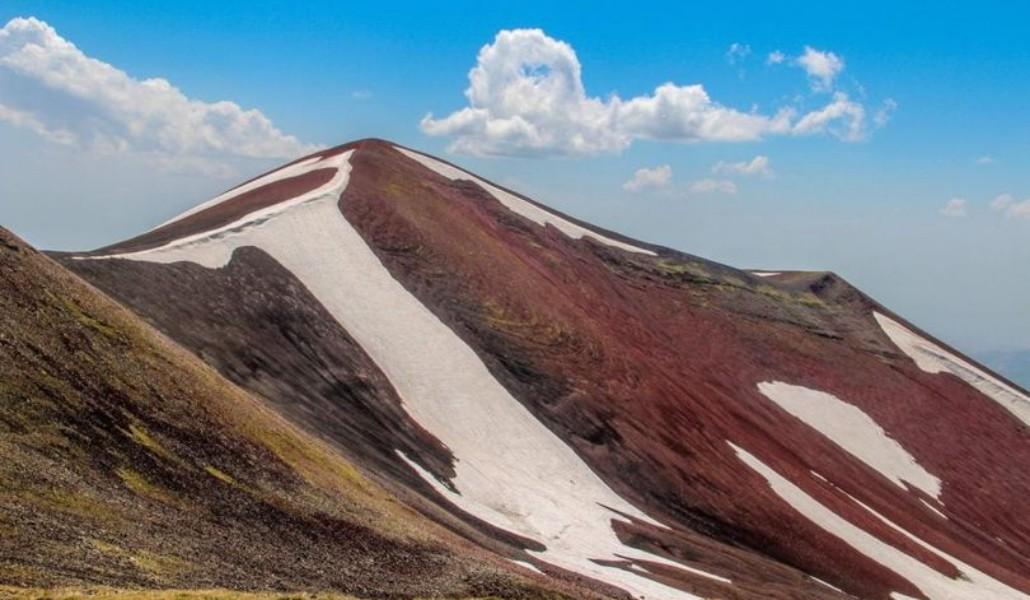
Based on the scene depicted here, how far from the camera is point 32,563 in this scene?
61.1ft

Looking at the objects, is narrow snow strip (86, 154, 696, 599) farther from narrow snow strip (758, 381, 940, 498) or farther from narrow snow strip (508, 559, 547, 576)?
narrow snow strip (758, 381, 940, 498)

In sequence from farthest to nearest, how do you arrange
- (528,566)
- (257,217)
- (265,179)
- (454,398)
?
(265,179) < (257,217) < (454,398) < (528,566)

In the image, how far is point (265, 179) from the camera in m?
94.1

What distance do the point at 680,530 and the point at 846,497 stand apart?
21821 millimetres

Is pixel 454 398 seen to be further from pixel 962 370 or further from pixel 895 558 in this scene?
pixel 962 370

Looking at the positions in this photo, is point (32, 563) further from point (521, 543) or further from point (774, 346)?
point (774, 346)

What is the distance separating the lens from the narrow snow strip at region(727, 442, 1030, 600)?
63.0 m

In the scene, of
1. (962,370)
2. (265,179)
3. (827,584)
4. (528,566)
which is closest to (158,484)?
(528,566)

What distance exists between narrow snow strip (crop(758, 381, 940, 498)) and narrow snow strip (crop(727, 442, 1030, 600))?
61.3ft

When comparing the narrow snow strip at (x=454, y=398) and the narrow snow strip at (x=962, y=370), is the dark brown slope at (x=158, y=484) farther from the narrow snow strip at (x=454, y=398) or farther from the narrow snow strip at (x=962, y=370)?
the narrow snow strip at (x=962, y=370)

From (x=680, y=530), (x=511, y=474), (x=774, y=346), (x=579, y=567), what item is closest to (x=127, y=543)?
(x=579, y=567)

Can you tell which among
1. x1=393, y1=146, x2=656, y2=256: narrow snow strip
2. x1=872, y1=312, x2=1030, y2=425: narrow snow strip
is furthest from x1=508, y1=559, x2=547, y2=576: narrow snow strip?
x1=872, y1=312, x2=1030, y2=425: narrow snow strip

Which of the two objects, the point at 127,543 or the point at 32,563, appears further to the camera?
the point at 127,543

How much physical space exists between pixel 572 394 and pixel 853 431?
135 ft
